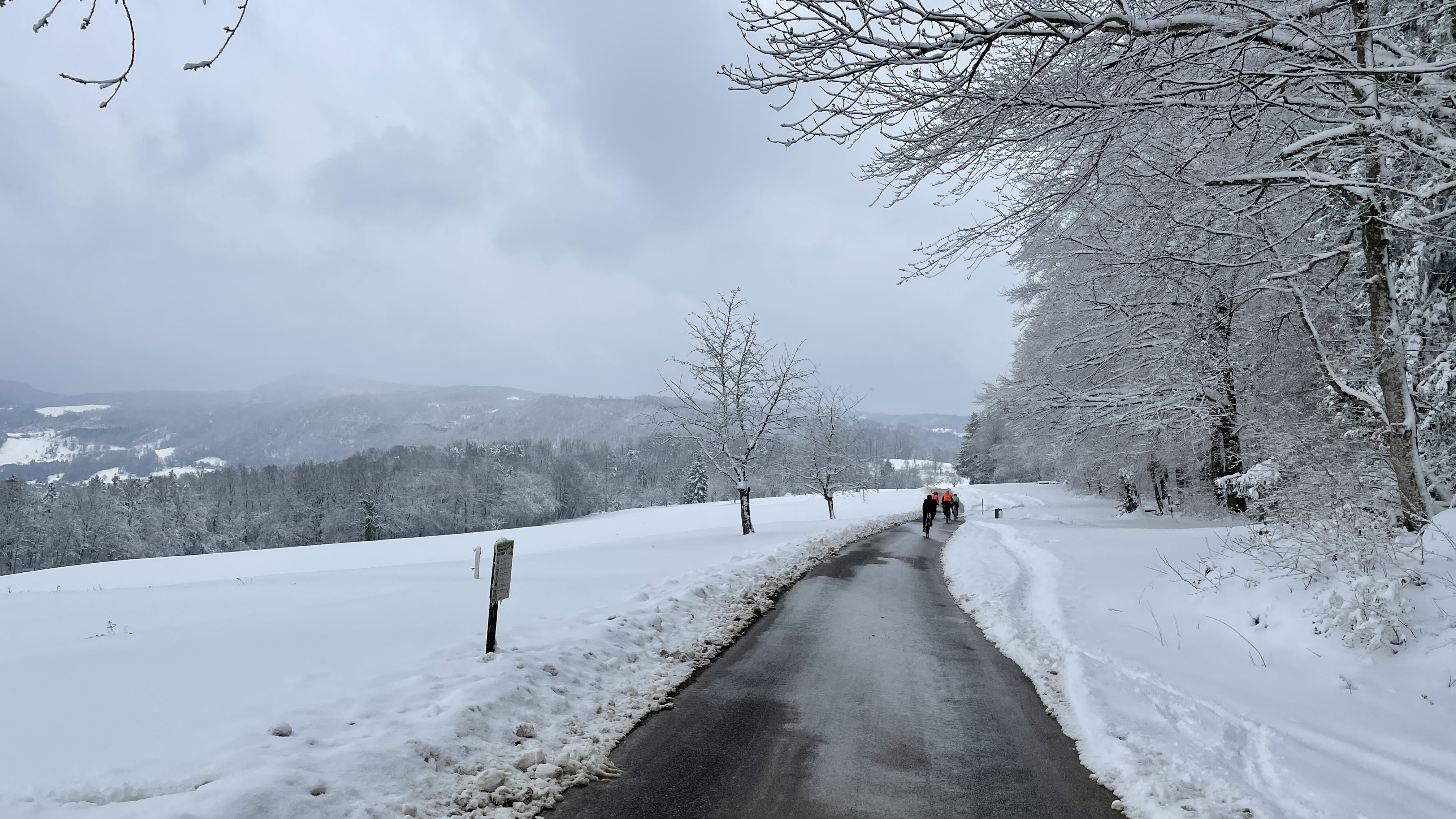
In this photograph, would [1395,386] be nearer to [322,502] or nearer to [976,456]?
[976,456]

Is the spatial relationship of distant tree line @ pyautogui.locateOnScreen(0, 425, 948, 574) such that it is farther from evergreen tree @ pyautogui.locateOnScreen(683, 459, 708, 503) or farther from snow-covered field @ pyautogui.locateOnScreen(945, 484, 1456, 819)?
snow-covered field @ pyautogui.locateOnScreen(945, 484, 1456, 819)

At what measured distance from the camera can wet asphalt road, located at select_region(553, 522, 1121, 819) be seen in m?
3.42

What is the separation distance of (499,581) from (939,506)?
93.8ft

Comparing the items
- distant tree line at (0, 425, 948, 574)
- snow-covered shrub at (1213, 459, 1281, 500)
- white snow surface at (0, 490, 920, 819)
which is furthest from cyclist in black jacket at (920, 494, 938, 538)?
white snow surface at (0, 490, 920, 819)

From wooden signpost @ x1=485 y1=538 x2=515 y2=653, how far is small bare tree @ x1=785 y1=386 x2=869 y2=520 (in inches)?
1004

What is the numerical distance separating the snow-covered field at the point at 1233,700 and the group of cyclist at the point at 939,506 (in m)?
12.8

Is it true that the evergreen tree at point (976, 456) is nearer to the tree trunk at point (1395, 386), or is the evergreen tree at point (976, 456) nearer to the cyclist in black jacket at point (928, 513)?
the cyclist in black jacket at point (928, 513)

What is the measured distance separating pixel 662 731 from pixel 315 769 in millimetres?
2090

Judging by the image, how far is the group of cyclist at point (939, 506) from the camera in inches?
864

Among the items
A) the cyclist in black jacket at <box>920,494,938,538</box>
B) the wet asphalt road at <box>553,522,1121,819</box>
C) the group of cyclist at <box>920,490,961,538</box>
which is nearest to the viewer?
the wet asphalt road at <box>553,522,1121,819</box>

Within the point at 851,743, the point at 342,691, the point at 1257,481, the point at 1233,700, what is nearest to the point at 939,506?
the point at 1257,481

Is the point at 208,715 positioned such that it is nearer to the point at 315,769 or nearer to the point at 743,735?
the point at 315,769

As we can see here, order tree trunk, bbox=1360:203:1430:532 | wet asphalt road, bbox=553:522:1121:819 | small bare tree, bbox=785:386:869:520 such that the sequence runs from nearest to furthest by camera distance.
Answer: wet asphalt road, bbox=553:522:1121:819, tree trunk, bbox=1360:203:1430:532, small bare tree, bbox=785:386:869:520

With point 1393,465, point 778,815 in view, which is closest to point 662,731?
point 778,815
